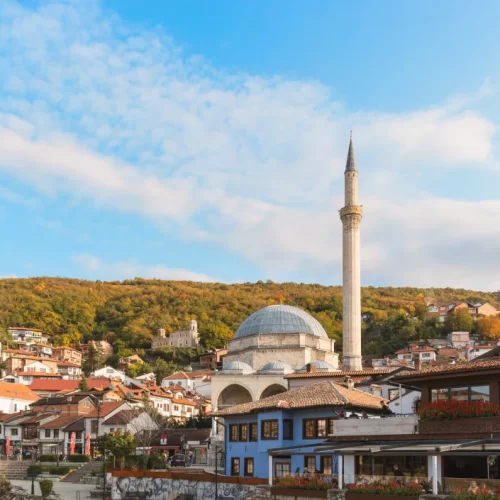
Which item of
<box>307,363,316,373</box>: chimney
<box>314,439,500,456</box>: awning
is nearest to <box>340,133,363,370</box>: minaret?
<box>307,363,316,373</box>: chimney

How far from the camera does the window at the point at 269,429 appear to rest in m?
26.0

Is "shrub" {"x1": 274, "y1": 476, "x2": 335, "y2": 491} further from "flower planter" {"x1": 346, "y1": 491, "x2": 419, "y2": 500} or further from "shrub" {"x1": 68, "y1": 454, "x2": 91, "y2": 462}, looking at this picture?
"shrub" {"x1": 68, "y1": 454, "x2": 91, "y2": 462}

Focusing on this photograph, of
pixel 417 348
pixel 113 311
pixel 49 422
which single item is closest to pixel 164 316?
pixel 113 311

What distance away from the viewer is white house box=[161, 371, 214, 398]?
7538 cm

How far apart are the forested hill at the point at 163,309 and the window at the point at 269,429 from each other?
67.9 meters

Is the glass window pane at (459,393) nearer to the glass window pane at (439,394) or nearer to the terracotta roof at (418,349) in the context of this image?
the glass window pane at (439,394)

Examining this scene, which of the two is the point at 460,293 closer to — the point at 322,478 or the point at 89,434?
the point at 89,434

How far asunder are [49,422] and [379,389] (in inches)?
861

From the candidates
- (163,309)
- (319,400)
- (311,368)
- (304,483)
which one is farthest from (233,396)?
(163,309)

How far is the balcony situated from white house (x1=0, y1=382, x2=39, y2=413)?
39.9 meters

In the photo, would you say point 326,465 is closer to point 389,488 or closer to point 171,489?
point 171,489

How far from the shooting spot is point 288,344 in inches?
1863

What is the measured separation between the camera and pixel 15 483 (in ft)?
108

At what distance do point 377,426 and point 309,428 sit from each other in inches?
215
